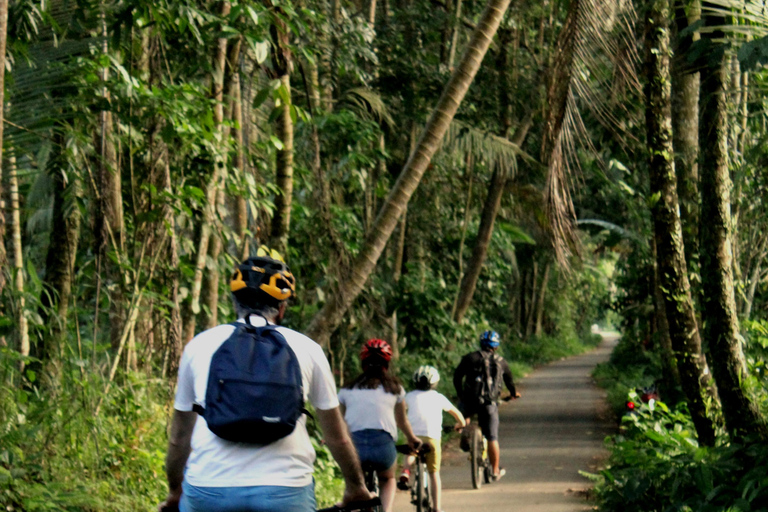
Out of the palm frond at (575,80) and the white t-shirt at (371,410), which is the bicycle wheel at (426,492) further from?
the palm frond at (575,80)

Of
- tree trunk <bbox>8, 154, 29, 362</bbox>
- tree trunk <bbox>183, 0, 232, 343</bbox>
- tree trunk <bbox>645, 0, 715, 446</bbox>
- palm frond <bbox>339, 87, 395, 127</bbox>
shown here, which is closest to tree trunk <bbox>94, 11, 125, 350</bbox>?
tree trunk <bbox>8, 154, 29, 362</bbox>

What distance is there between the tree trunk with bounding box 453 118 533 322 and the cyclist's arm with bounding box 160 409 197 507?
15240 millimetres

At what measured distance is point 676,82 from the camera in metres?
9.07

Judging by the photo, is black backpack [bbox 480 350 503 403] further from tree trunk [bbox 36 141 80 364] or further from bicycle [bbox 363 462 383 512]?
tree trunk [bbox 36 141 80 364]

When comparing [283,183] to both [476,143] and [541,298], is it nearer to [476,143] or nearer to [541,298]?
[476,143]

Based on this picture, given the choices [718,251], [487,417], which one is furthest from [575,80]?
[487,417]

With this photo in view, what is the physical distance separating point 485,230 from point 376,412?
41.3 ft

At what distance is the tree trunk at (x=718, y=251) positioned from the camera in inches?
273

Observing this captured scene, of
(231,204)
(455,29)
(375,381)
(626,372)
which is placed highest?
(455,29)

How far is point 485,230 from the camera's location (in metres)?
19.5

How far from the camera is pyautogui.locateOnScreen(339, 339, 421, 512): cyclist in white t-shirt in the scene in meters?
7.23

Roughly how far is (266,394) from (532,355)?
118 ft

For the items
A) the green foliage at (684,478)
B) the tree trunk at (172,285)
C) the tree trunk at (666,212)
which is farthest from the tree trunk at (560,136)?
the tree trunk at (172,285)

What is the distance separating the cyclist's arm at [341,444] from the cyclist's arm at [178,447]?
1.54 feet
